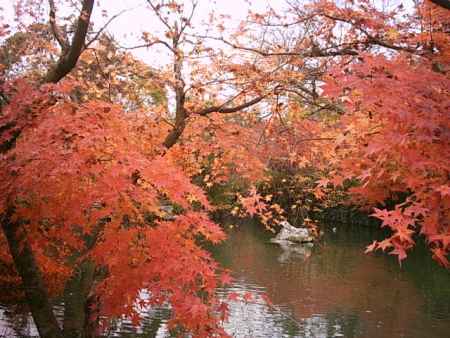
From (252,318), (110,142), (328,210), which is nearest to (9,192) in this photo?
(110,142)

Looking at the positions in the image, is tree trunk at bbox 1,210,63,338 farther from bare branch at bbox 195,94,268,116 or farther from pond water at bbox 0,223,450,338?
bare branch at bbox 195,94,268,116

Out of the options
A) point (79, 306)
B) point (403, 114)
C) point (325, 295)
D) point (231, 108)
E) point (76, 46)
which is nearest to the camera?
point (403, 114)

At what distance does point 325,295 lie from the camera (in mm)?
12016

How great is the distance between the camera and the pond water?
916 cm

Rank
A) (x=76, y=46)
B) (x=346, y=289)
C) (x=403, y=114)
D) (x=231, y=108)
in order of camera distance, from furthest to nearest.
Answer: (x=346, y=289), (x=231, y=108), (x=76, y=46), (x=403, y=114)

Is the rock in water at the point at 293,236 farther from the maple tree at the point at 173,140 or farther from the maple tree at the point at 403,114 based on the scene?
the maple tree at the point at 403,114

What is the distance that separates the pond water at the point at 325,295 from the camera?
9164 millimetres

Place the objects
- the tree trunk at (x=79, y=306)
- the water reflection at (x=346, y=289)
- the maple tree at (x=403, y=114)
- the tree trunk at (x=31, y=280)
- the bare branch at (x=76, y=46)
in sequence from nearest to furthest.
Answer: the maple tree at (x=403, y=114), the bare branch at (x=76, y=46), the tree trunk at (x=31, y=280), the tree trunk at (x=79, y=306), the water reflection at (x=346, y=289)

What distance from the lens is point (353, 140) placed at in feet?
15.2

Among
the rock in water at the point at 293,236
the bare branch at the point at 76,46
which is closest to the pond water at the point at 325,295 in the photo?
the rock in water at the point at 293,236

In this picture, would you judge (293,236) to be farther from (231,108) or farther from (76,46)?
(76,46)

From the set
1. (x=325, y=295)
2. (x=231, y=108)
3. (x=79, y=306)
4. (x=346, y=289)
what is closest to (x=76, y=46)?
(x=231, y=108)

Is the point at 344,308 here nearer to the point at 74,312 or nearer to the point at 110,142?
the point at 74,312

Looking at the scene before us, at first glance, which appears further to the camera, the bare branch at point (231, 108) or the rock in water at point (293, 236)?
the rock in water at point (293, 236)
